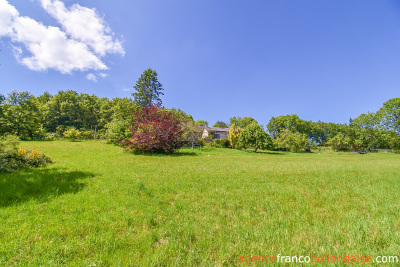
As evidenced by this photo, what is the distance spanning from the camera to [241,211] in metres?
3.52

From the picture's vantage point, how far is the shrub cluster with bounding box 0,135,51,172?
6.48 meters

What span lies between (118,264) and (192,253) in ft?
3.21

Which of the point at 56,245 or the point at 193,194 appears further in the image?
the point at 193,194

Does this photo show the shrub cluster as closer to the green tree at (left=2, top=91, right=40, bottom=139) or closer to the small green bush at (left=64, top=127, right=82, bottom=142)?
the green tree at (left=2, top=91, right=40, bottom=139)

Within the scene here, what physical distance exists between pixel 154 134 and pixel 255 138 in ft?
61.7

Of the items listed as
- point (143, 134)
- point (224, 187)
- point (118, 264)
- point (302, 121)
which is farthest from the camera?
point (302, 121)

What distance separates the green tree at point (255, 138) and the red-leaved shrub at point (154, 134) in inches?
593

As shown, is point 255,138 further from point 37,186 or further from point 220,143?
point 37,186

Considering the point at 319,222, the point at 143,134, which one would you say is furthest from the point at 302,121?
the point at 319,222

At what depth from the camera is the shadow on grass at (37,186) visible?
383 centimetres

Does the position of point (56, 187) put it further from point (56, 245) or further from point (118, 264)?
point (118, 264)

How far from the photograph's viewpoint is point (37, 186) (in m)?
4.65

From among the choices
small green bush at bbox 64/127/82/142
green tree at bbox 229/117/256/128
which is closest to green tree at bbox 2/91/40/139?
small green bush at bbox 64/127/82/142

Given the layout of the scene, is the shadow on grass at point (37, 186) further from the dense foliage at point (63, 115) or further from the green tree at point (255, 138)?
the green tree at point (255, 138)
